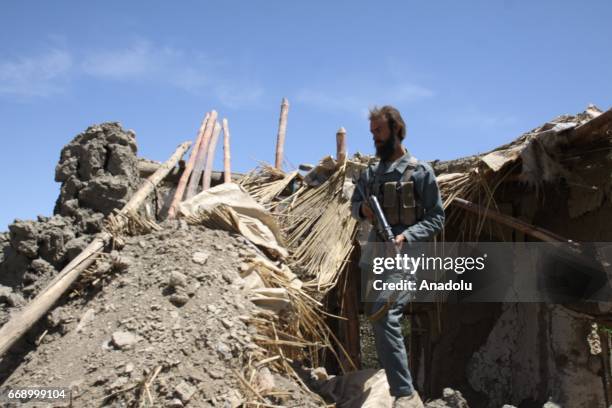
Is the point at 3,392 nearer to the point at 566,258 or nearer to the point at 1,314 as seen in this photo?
the point at 1,314

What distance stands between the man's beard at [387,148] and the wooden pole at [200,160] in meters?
2.26

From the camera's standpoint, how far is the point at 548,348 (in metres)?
5.30

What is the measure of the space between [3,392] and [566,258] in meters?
4.26

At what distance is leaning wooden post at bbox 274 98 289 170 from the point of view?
6.56 m

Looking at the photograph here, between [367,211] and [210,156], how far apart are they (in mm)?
2684

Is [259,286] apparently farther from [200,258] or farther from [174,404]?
[174,404]

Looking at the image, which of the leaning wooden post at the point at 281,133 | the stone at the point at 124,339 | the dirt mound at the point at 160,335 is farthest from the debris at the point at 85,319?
the leaning wooden post at the point at 281,133

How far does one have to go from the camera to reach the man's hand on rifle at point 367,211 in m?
3.76

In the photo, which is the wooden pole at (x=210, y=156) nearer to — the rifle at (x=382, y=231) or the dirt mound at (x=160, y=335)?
the dirt mound at (x=160, y=335)

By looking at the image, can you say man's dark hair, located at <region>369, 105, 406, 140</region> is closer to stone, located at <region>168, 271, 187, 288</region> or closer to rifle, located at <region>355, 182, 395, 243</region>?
rifle, located at <region>355, 182, 395, 243</region>

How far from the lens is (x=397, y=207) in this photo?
12.1ft

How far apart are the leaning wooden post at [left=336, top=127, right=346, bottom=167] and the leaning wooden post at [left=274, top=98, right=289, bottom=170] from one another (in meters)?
0.78

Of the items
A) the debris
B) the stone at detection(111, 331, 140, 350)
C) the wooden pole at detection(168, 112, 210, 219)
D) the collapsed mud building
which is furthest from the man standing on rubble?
the wooden pole at detection(168, 112, 210, 219)

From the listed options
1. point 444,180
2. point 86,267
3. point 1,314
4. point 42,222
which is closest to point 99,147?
point 42,222
